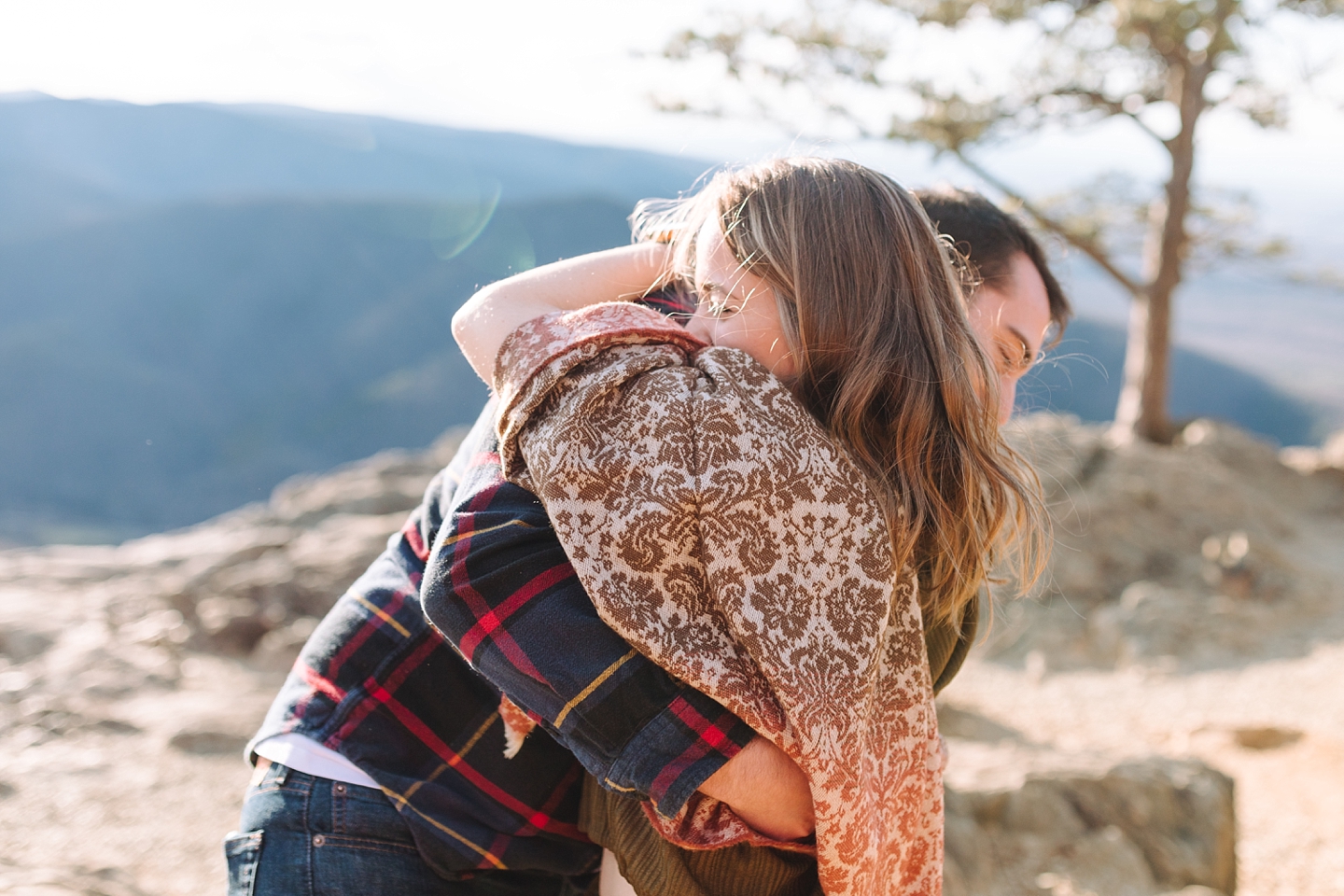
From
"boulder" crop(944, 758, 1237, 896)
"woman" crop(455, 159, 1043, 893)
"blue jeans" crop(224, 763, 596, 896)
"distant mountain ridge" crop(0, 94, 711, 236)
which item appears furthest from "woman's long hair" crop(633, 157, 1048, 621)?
"distant mountain ridge" crop(0, 94, 711, 236)

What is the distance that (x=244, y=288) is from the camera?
25.6 metres

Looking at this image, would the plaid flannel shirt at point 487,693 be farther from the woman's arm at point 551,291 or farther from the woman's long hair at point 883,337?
the woman's long hair at point 883,337

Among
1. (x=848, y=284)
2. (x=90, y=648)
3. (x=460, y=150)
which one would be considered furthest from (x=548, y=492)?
(x=460, y=150)

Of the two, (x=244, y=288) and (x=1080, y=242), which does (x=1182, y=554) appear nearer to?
(x=1080, y=242)

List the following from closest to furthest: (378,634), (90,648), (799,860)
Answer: (799,860)
(378,634)
(90,648)

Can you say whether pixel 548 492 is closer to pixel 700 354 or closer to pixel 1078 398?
pixel 700 354

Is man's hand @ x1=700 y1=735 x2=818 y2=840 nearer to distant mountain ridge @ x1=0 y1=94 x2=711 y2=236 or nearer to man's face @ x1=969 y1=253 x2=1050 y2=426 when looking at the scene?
man's face @ x1=969 y1=253 x2=1050 y2=426

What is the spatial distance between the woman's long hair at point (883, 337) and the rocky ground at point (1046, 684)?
0.73ft

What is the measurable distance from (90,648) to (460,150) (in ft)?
85.9

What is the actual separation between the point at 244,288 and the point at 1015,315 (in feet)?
89.9

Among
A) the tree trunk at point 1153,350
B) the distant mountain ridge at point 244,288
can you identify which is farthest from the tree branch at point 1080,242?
the distant mountain ridge at point 244,288

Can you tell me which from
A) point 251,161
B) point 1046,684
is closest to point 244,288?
point 251,161

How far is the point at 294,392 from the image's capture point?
2277cm

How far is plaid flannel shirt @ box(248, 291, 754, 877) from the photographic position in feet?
2.81
